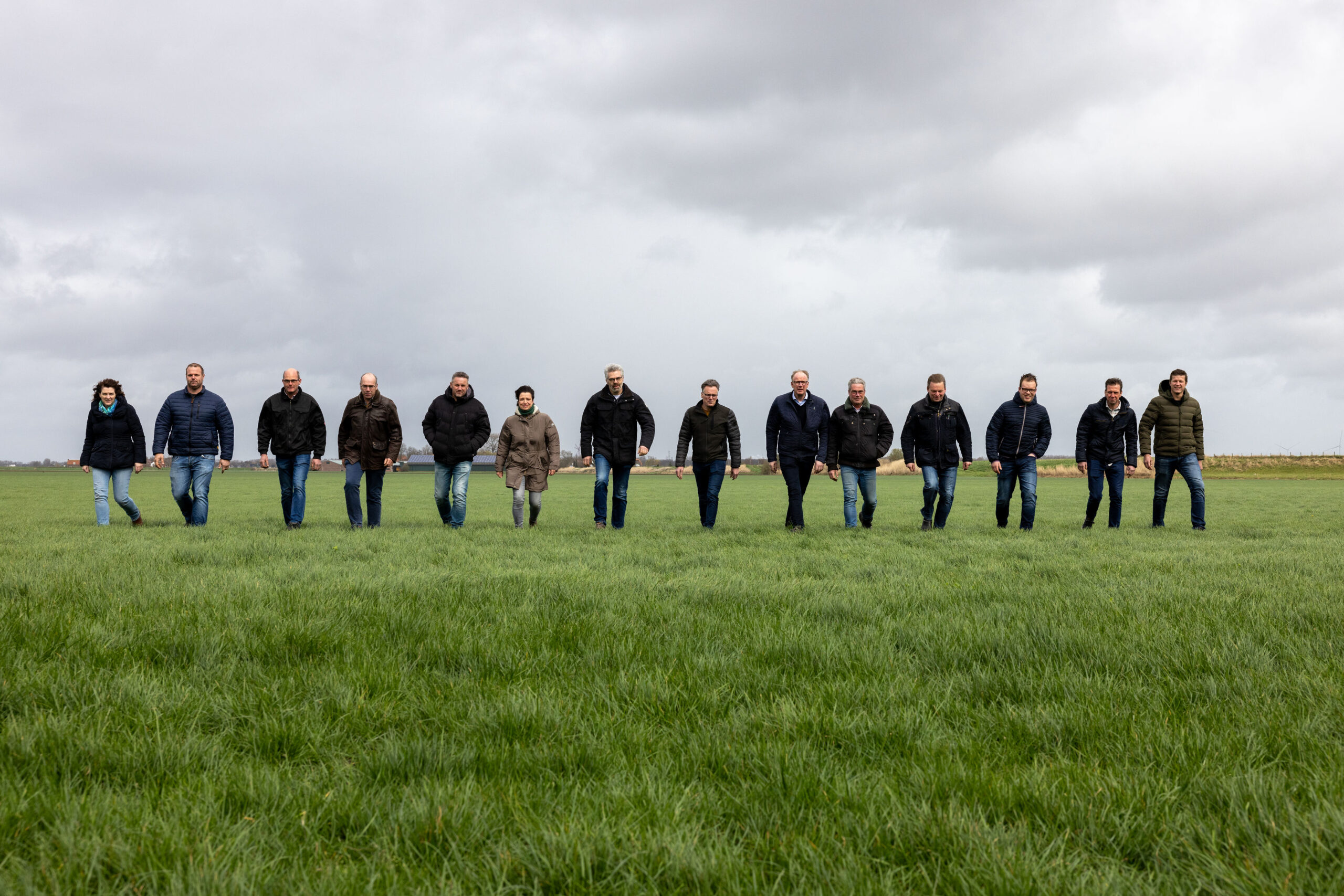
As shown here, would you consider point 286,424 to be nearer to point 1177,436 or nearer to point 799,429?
point 799,429

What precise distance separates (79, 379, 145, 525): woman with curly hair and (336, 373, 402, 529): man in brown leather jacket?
3526 mm

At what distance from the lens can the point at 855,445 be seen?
42.0 ft

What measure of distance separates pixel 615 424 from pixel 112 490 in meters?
8.96

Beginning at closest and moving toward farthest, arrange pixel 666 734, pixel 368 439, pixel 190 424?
pixel 666 734, pixel 190 424, pixel 368 439

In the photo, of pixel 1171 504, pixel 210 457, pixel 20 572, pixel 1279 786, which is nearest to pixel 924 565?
pixel 1279 786

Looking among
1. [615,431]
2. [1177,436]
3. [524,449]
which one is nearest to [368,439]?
[524,449]

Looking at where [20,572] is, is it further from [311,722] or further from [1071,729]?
[1071,729]

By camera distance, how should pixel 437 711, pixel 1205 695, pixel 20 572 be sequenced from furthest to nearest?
1. pixel 20 572
2. pixel 1205 695
3. pixel 437 711

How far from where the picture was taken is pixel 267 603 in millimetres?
5398

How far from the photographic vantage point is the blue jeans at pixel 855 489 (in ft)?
42.1

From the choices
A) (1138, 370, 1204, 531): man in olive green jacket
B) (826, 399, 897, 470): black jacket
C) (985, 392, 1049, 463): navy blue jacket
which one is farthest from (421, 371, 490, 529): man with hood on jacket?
(1138, 370, 1204, 531): man in olive green jacket

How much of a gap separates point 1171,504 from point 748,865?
25.6m

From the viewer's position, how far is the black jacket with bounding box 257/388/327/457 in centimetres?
1275

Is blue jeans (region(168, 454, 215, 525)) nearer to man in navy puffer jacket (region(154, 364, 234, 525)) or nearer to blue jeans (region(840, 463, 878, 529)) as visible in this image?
man in navy puffer jacket (region(154, 364, 234, 525))
